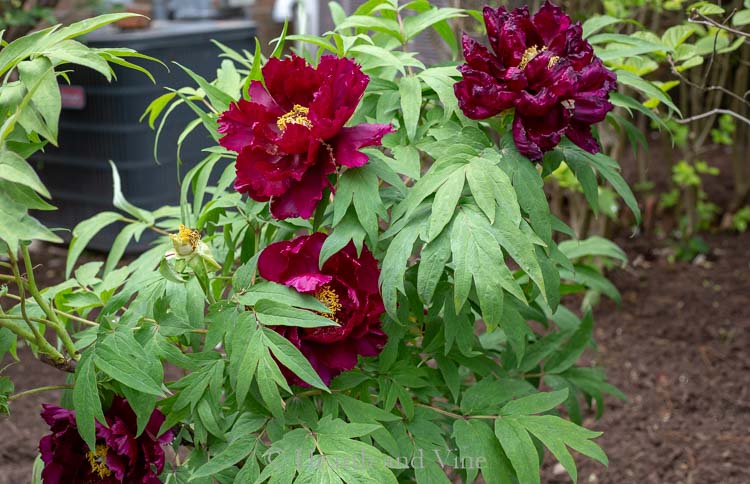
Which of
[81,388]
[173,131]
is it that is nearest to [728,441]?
[81,388]

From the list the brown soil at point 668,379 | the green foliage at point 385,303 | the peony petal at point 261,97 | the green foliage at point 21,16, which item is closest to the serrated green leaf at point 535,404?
the green foliage at point 385,303

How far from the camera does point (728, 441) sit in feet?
8.36

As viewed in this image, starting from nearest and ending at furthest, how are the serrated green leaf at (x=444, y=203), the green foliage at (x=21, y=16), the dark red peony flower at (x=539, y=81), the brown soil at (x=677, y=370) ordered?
the serrated green leaf at (x=444, y=203)
the dark red peony flower at (x=539, y=81)
the brown soil at (x=677, y=370)
the green foliage at (x=21, y=16)

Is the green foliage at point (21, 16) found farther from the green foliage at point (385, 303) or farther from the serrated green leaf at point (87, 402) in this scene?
the serrated green leaf at point (87, 402)

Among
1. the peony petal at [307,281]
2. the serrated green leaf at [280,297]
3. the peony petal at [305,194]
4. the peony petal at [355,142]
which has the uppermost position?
the peony petal at [355,142]

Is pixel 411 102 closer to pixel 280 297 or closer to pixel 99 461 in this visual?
pixel 280 297

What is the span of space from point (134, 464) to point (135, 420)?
0.21ft

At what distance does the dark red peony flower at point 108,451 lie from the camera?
51.8 inches

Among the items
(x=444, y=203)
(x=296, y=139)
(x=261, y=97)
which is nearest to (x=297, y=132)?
(x=296, y=139)

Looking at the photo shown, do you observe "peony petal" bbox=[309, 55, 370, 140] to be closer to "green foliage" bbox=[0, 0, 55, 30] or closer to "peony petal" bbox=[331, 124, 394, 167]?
"peony petal" bbox=[331, 124, 394, 167]

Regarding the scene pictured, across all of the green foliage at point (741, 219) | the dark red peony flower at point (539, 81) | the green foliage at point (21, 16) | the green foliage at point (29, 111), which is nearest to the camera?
the green foliage at point (29, 111)

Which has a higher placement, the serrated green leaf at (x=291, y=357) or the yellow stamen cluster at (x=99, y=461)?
the serrated green leaf at (x=291, y=357)

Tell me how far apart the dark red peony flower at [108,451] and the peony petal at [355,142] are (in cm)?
50

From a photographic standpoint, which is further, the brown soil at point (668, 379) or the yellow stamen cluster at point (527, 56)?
the brown soil at point (668, 379)
